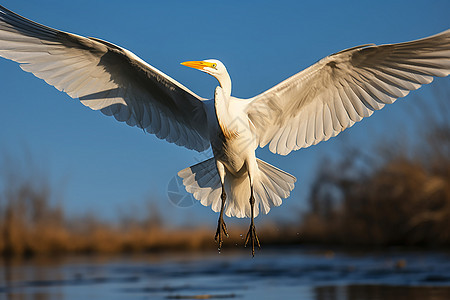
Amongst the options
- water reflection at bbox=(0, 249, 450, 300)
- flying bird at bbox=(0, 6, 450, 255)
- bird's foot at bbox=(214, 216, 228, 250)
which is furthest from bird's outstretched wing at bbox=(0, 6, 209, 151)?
water reflection at bbox=(0, 249, 450, 300)

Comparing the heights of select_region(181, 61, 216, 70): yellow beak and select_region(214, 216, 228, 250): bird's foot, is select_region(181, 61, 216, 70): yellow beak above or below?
above

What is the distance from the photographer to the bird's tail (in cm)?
755

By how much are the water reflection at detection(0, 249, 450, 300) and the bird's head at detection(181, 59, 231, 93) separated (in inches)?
221

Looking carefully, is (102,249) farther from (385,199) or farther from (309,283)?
(309,283)

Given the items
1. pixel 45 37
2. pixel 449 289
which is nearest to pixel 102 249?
pixel 449 289

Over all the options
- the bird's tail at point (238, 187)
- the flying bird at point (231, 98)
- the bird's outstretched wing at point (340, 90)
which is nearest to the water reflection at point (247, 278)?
the bird's tail at point (238, 187)

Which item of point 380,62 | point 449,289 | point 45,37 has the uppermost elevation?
point 45,37

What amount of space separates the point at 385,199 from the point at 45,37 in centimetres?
1602

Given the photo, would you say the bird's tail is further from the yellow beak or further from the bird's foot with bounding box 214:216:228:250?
the yellow beak

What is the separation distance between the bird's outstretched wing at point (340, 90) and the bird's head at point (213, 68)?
468mm

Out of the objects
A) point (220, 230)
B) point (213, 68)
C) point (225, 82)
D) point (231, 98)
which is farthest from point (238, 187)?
point (213, 68)

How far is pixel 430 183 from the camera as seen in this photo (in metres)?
19.2

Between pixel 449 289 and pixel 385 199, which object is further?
pixel 385 199

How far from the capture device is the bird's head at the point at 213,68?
22.3 feet
